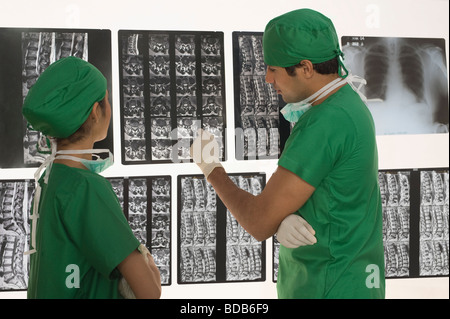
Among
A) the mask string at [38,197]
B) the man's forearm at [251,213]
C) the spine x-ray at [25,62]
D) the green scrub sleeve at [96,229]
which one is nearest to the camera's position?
the green scrub sleeve at [96,229]

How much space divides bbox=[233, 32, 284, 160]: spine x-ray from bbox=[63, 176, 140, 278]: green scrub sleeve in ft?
3.43

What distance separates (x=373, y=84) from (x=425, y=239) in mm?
751

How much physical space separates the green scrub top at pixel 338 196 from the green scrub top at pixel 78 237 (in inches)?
20.5

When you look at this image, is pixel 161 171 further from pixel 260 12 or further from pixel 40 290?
pixel 40 290

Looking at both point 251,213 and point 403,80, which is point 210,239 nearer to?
point 251,213

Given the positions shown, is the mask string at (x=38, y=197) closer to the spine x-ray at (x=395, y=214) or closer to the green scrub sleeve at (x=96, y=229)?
the green scrub sleeve at (x=96, y=229)

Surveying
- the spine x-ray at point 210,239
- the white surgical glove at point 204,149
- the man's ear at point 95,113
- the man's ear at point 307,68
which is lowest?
the spine x-ray at point 210,239

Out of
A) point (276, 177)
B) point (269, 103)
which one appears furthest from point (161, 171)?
point (276, 177)

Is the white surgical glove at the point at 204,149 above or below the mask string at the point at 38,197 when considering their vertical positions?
above

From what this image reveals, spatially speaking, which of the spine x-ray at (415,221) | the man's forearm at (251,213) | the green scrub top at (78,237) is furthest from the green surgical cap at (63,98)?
the spine x-ray at (415,221)

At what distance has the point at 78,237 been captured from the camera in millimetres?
1461

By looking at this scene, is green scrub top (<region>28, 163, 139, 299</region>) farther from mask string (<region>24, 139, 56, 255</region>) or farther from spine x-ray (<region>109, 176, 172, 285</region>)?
spine x-ray (<region>109, 176, 172, 285</region>)

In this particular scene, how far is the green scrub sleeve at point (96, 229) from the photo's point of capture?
56.9 inches

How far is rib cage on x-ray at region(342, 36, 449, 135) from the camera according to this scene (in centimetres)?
250
